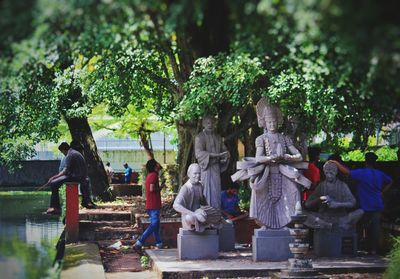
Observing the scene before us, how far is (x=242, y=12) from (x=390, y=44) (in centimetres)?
148

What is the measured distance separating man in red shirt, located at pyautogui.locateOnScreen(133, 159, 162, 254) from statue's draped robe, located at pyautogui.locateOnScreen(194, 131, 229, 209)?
94 centimetres

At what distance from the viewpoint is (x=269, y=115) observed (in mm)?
14742

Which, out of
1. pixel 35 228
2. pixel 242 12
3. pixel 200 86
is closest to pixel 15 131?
pixel 35 228

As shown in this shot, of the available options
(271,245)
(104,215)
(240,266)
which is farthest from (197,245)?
(104,215)

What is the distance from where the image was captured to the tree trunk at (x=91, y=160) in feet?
81.6

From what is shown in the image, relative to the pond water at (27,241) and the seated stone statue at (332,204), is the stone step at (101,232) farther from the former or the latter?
the seated stone statue at (332,204)

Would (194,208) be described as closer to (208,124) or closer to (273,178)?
(273,178)

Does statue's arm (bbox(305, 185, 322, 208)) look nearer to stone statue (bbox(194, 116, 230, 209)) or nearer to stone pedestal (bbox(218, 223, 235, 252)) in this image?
stone pedestal (bbox(218, 223, 235, 252))

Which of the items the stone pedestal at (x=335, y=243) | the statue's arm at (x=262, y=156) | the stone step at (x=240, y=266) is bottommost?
the stone step at (x=240, y=266)

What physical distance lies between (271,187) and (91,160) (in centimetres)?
1137

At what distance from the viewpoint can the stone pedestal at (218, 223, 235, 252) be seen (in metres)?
15.6

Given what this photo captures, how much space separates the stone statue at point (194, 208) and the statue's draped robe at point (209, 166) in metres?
1.27

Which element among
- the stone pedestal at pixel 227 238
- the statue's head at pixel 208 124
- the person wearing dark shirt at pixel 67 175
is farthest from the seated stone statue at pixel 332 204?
the person wearing dark shirt at pixel 67 175

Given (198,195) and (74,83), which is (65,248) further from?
(74,83)
